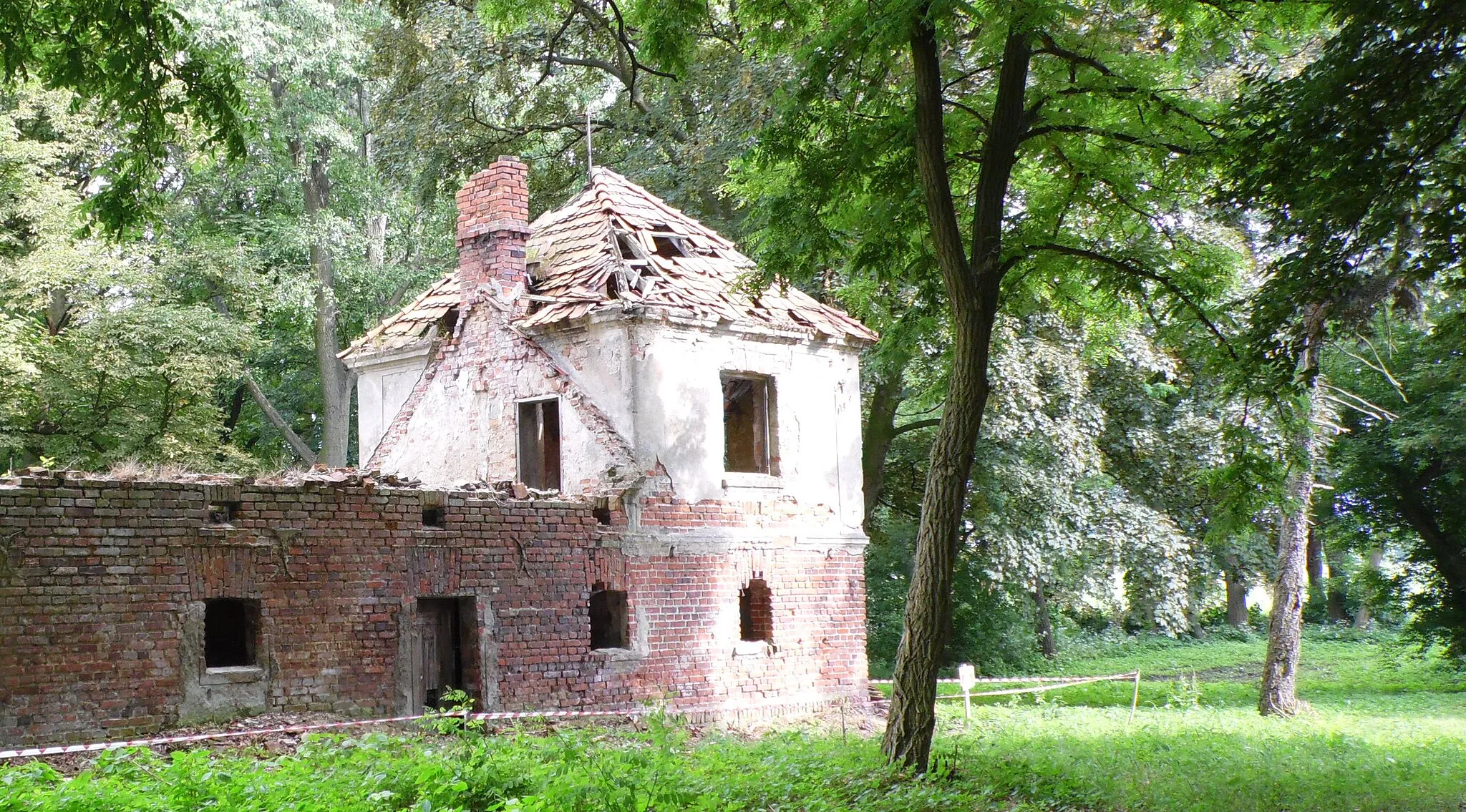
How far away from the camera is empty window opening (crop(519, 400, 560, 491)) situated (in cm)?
1728

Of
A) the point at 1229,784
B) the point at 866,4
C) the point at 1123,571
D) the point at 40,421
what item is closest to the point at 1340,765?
the point at 1229,784

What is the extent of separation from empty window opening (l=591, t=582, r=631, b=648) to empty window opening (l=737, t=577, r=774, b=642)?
172cm

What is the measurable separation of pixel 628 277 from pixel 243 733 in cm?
738

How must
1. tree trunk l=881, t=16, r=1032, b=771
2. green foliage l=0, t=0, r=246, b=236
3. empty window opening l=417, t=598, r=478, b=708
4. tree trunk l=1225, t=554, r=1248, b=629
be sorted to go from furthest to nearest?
tree trunk l=1225, t=554, r=1248, b=629 → empty window opening l=417, t=598, r=478, b=708 → tree trunk l=881, t=16, r=1032, b=771 → green foliage l=0, t=0, r=246, b=236

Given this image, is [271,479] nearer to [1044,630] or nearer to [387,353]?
[387,353]

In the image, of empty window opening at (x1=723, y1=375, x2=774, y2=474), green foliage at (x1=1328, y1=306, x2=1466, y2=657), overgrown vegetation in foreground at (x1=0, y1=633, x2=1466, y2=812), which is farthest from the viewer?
green foliage at (x1=1328, y1=306, x2=1466, y2=657)

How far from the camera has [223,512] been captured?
12578 mm

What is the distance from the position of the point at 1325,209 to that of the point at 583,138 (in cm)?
1986

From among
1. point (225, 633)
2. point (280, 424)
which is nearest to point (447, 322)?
point (225, 633)

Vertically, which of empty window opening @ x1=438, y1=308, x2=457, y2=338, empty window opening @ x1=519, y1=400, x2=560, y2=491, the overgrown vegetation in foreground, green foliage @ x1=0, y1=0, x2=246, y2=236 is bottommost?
the overgrown vegetation in foreground

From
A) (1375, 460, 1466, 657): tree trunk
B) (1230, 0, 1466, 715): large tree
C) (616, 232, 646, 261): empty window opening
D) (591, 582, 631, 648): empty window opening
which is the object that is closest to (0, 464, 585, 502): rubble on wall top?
(591, 582, 631, 648): empty window opening

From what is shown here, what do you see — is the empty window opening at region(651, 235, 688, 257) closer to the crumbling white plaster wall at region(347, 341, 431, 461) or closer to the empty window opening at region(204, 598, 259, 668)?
the crumbling white plaster wall at region(347, 341, 431, 461)

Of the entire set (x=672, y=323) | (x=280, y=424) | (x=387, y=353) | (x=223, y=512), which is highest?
(x=280, y=424)

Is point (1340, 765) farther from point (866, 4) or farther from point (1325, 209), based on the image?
point (866, 4)
